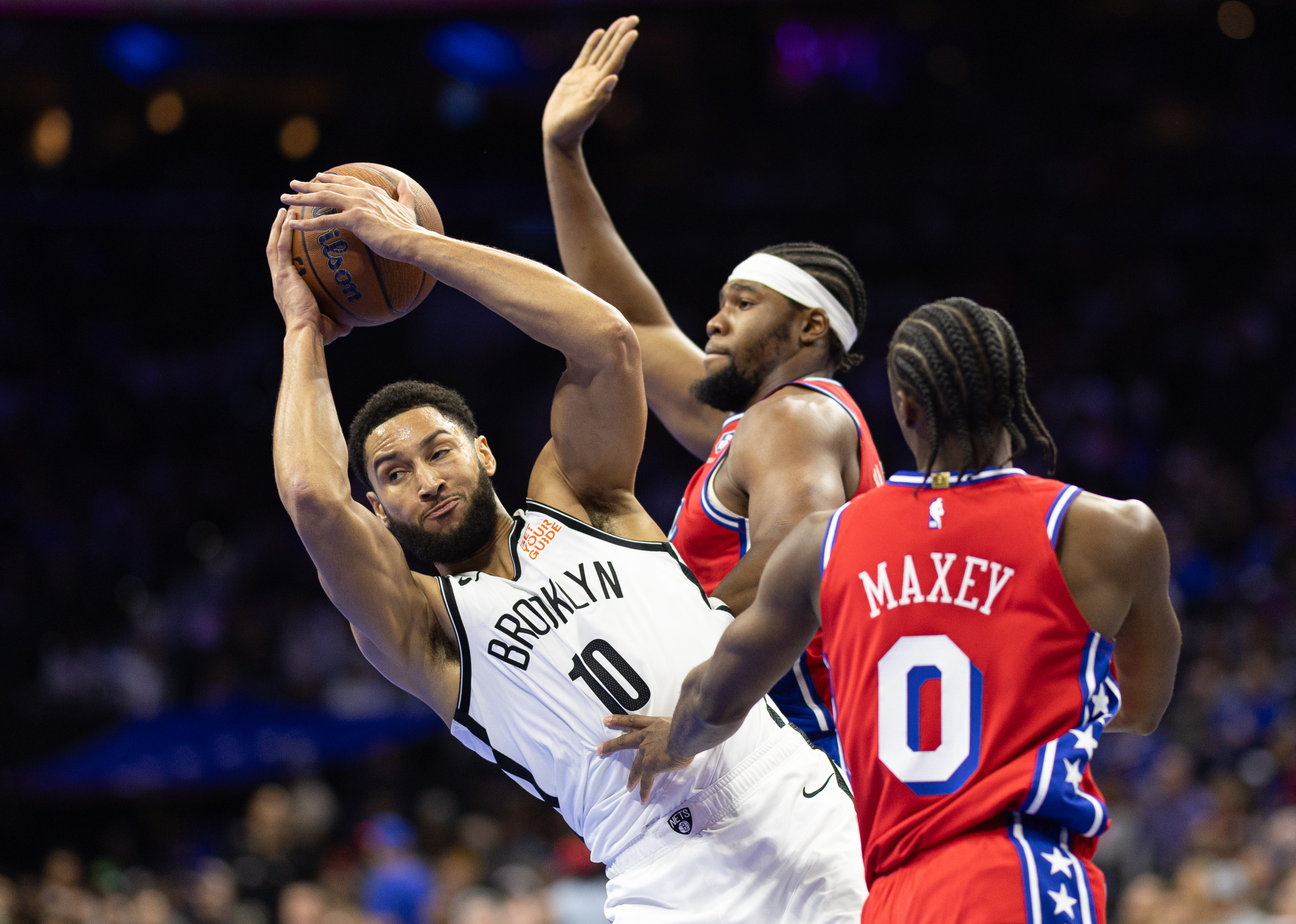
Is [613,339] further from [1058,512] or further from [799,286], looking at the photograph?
[1058,512]

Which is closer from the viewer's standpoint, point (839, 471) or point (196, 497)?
point (839, 471)

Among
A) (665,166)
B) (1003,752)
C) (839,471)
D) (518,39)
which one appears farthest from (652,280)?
(1003,752)

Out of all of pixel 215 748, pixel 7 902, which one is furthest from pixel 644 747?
pixel 215 748

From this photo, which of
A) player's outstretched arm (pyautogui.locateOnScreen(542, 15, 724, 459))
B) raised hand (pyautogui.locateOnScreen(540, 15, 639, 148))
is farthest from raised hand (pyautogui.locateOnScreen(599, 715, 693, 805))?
raised hand (pyautogui.locateOnScreen(540, 15, 639, 148))

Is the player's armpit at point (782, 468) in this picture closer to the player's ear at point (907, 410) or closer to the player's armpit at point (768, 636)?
the player's armpit at point (768, 636)

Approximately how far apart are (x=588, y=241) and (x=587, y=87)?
23.8 inches

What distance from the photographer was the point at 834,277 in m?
4.86

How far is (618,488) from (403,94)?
49.8 feet

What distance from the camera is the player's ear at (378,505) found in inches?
164

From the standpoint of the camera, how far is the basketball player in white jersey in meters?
3.77

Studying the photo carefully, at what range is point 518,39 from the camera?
1841 centimetres

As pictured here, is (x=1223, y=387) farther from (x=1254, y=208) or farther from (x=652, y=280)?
(x=652, y=280)

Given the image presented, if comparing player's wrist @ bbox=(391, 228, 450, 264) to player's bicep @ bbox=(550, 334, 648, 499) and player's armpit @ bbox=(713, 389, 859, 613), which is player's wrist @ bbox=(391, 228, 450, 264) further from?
player's armpit @ bbox=(713, 389, 859, 613)

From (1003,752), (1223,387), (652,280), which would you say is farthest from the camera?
(652,280)
